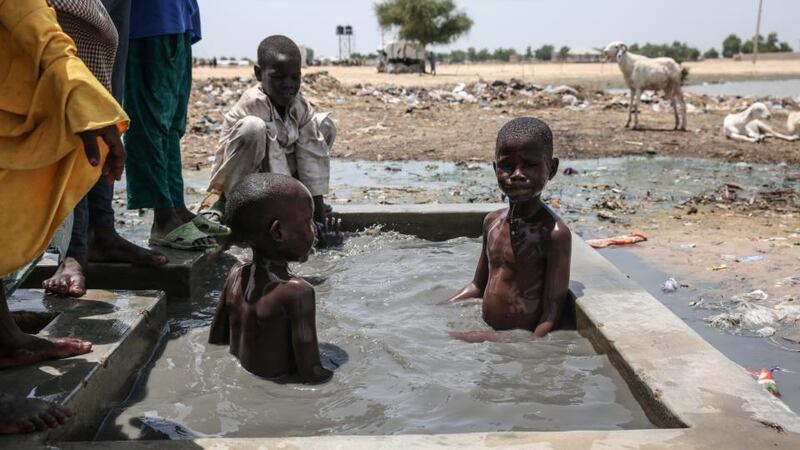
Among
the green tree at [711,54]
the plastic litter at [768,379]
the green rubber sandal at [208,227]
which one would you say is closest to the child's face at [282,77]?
the green rubber sandal at [208,227]

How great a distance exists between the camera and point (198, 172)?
9570 mm

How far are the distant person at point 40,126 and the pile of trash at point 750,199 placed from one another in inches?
254

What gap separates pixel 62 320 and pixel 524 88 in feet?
61.2

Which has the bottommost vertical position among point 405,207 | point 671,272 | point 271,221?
point 671,272

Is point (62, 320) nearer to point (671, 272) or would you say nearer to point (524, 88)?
point (671, 272)

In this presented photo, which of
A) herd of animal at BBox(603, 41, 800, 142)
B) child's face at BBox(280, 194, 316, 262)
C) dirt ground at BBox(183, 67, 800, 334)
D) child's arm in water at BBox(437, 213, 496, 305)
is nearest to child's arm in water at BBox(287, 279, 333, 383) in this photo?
child's face at BBox(280, 194, 316, 262)

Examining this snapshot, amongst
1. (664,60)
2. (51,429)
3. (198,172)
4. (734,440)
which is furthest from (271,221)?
(664,60)

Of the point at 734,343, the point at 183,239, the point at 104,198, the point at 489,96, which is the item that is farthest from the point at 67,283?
the point at 489,96

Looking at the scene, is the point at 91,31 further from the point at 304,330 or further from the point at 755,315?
the point at 755,315

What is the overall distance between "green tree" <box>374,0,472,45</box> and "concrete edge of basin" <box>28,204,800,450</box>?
2040 inches

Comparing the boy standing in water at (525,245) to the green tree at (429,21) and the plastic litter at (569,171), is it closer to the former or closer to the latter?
the plastic litter at (569,171)

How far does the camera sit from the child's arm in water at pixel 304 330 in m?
2.80

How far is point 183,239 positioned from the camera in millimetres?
4211

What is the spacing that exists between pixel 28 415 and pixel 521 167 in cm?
208
